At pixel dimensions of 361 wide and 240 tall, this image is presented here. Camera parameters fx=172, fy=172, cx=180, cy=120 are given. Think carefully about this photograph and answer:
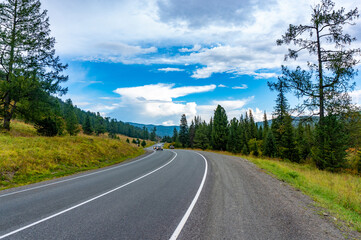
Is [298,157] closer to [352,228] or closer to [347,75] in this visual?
[347,75]

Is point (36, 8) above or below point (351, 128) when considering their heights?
above

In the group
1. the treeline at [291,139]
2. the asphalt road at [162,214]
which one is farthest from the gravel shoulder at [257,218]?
the treeline at [291,139]

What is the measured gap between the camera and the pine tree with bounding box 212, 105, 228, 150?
5028cm

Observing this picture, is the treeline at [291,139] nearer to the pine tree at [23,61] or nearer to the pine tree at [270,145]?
the pine tree at [270,145]

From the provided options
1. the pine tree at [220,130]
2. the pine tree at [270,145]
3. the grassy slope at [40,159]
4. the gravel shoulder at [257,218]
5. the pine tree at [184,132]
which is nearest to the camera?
the gravel shoulder at [257,218]

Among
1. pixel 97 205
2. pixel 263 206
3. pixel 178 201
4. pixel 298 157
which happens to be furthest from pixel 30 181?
pixel 298 157

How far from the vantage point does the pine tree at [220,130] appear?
50.3m

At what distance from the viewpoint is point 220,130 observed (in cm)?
5091

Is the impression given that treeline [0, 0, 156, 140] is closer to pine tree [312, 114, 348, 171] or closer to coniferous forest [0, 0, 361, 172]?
coniferous forest [0, 0, 361, 172]

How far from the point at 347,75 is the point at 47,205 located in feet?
54.1

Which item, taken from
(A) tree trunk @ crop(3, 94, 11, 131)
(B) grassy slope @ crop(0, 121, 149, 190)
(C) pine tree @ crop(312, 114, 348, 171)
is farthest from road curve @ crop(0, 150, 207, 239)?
(A) tree trunk @ crop(3, 94, 11, 131)

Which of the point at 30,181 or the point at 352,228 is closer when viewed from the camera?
the point at 352,228

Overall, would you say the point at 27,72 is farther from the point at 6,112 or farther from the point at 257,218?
the point at 257,218

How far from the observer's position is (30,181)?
9547 mm
